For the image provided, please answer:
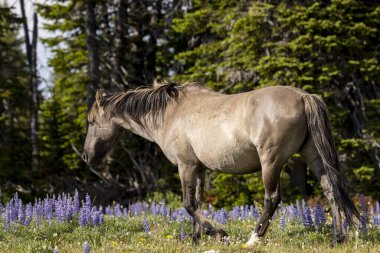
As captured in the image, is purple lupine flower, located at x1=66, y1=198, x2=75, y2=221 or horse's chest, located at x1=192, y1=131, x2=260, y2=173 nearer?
horse's chest, located at x1=192, y1=131, x2=260, y2=173

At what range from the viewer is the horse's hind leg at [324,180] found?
7102 millimetres

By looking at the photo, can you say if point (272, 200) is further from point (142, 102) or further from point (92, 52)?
point (92, 52)

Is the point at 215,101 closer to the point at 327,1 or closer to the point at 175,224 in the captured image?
the point at 175,224

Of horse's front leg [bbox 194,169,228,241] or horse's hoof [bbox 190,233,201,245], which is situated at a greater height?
horse's front leg [bbox 194,169,228,241]

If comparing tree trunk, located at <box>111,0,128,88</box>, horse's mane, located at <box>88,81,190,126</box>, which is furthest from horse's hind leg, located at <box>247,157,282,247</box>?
tree trunk, located at <box>111,0,128,88</box>

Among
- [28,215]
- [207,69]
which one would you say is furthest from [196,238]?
[207,69]

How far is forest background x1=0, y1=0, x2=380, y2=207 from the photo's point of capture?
17.2 metres

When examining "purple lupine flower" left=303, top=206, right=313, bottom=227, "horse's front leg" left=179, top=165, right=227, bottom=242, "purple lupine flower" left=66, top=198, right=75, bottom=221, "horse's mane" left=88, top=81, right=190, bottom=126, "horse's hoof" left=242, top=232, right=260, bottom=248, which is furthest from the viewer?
"horse's mane" left=88, top=81, right=190, bottom=126

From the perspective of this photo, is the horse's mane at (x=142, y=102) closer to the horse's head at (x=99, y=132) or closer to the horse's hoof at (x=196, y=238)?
the horse's head at (x=99, y=132)

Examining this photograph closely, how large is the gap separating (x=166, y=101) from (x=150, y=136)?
0.69 meters

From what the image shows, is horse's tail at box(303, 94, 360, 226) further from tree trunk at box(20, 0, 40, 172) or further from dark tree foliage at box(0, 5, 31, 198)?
tree trunk at box(20, 0, 40, 172)

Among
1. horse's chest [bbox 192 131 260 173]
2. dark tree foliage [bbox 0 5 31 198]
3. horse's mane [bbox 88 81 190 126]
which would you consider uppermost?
horse's mane [bbox 88 81 190 126]

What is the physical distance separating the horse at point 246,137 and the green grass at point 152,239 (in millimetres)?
352

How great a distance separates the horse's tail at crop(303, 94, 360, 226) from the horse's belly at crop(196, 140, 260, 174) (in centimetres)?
80
